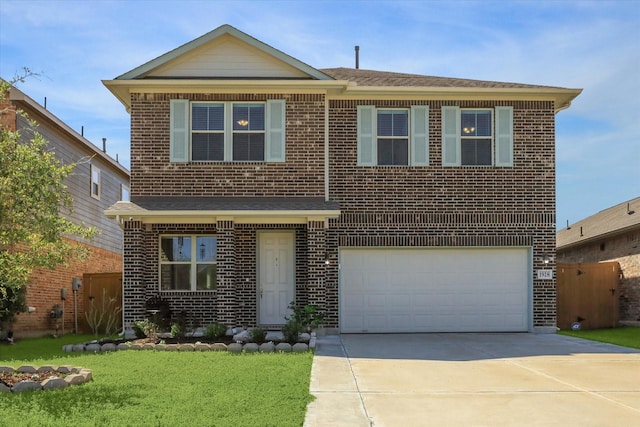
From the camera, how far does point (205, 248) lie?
1691 cm

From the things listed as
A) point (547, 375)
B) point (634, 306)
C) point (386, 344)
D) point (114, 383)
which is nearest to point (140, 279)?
point (386, 344)

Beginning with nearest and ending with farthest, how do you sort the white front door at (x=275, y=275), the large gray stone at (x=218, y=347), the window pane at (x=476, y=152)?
the large gray stone at (x=218, y=347) → the white front door at (x=275, y=275) → the window pane at (x=476, y=152)

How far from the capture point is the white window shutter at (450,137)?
56.1 ft

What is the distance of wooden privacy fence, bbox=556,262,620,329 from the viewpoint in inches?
757

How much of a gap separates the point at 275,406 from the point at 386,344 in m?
7.03

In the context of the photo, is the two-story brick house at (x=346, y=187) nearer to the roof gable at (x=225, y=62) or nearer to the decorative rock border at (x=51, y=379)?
the roof gable at (x=225, y=62)

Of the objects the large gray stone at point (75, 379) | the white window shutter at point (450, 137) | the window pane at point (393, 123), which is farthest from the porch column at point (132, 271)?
the white window shutter at point (450, 137)

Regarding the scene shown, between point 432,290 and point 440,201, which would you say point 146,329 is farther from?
point 440,201

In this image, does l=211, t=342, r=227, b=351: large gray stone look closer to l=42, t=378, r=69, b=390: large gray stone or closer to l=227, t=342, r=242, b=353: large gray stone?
l=227, t=342, r=242, b=353: large gray stone

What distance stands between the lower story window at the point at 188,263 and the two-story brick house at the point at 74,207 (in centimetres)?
177

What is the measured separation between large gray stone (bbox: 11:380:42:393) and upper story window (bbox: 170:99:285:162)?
8247 millimetres

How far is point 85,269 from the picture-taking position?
21781 mm

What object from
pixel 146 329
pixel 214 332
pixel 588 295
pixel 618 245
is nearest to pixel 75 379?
pixel 214 332

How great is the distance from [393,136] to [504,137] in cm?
273
